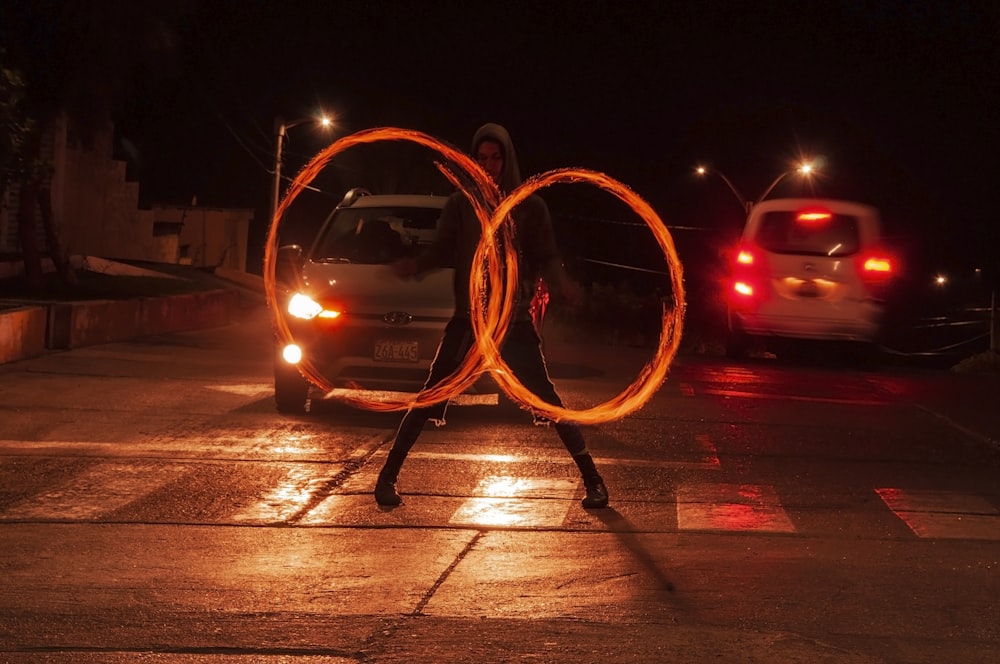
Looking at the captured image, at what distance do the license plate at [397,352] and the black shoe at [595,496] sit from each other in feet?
11.9

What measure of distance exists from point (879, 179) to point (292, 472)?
200 ft

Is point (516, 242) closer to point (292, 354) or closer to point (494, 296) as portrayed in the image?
point (494, 296)

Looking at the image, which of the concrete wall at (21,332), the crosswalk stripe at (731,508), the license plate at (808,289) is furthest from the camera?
the license plate at (808,289)

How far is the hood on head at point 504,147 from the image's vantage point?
9273 mm

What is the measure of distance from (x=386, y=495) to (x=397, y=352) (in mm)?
3605

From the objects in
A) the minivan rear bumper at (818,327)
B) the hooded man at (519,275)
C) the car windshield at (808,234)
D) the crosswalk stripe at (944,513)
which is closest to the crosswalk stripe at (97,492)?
the hooded man at (519,275)

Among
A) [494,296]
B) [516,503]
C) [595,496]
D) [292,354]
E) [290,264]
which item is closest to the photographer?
[595,496]

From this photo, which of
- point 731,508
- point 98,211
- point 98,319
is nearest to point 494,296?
point 731,508

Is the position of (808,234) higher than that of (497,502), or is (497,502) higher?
(808,234)

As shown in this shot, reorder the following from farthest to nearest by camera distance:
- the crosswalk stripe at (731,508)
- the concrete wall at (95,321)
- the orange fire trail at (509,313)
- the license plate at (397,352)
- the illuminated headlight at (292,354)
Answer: the concrete wall at (95,321)
the illuminated headlight at (292,354)
the license plate at (397,352)
the orange fire trail at (509,313)
the crosswalk stripe at (731,508)

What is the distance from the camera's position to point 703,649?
20.3 feet

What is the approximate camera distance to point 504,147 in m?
9.29

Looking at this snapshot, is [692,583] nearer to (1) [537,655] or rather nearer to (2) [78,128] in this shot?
(1) [537,655]

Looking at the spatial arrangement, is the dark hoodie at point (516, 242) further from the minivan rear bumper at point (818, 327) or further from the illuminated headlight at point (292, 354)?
the minivan rear bumper at point (818, 327)
